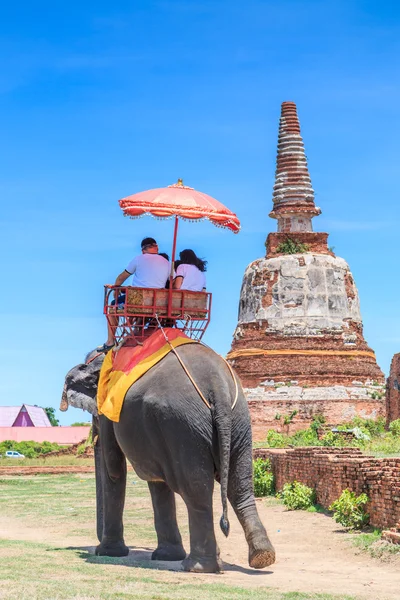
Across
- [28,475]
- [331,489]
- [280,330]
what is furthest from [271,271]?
[331,489]

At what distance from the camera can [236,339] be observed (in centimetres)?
4341

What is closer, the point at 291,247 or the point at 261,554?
the point at 261,554

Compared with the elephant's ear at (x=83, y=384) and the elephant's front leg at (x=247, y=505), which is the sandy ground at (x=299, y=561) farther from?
the elephant's ear at (x=83, y=384)

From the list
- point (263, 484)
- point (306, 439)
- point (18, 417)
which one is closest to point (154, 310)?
point (263, 484)

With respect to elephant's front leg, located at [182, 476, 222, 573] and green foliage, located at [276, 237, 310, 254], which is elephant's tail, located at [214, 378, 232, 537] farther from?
green foliage, located at [276, 237, 310, 254]

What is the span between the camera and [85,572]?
10039mm

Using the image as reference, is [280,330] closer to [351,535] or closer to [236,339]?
[236,339]

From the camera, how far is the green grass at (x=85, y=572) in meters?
8.65

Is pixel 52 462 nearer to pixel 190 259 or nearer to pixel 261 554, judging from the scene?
pixel 190 259

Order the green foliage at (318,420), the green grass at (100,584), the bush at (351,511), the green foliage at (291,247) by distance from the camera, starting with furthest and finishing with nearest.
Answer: the green foliage at (291,247) → the green foliage at (318,420) → the bush at (351,511) → the green grass at (100,584)

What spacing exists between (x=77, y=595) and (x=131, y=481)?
61.6 feet

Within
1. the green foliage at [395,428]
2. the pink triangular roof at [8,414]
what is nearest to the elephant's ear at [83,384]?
the green foliage at [395,428]

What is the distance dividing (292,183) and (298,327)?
5722mm

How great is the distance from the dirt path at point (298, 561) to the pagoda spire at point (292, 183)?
25920 mm
